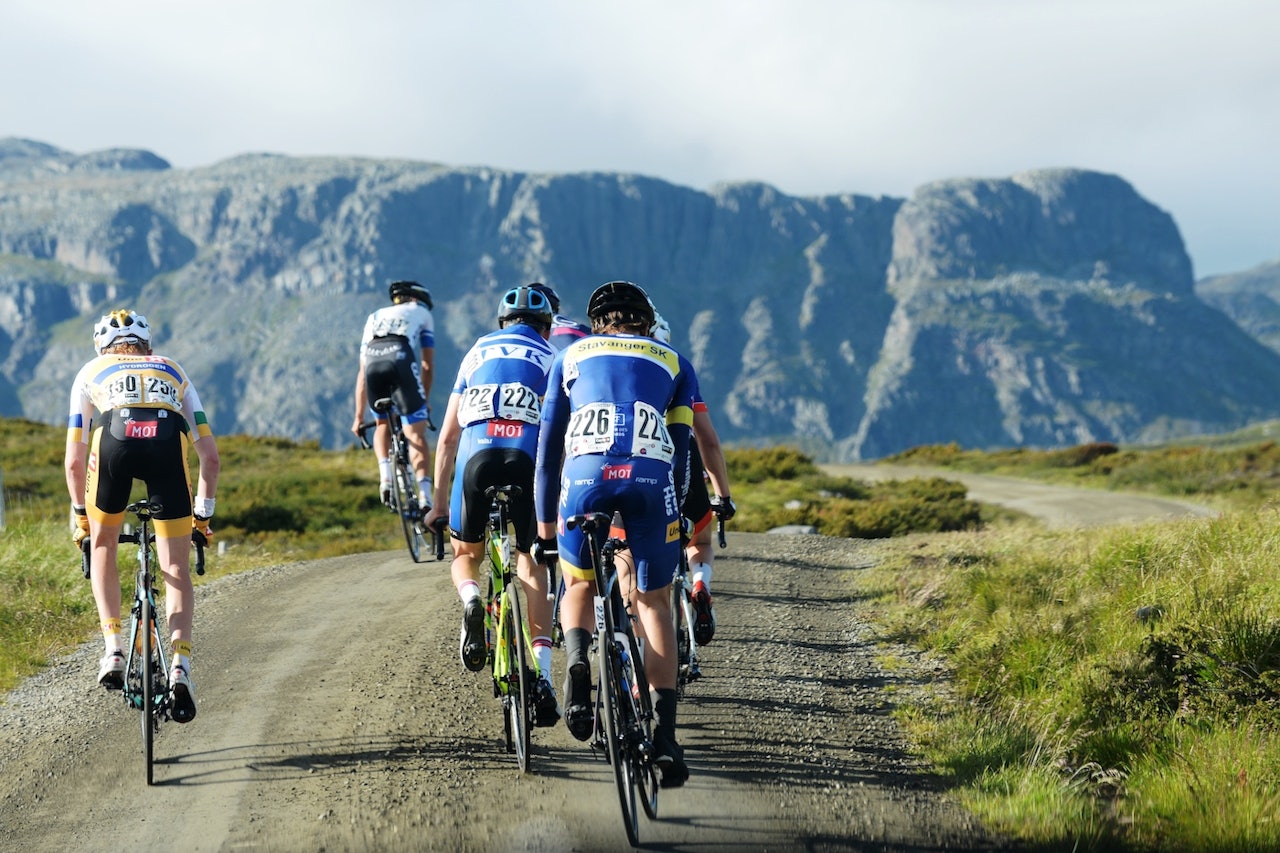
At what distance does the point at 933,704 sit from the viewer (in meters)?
8.16

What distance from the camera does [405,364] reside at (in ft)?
41.3

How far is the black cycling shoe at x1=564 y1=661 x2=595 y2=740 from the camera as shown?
5664mm

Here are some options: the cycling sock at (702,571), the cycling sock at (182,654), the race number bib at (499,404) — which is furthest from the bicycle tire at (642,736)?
the cycling sock at (182,654)

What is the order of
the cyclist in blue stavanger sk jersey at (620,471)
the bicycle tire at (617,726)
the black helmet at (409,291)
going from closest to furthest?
the bicycle tire at (617,726) → the cyclist in blue stavanger sk jersey at (620,471) → the black helmet at (409,291)

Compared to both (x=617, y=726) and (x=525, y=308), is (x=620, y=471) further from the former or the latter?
(x=525, y=308)

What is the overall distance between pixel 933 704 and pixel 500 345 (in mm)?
4062

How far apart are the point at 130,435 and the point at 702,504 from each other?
4.00 meters

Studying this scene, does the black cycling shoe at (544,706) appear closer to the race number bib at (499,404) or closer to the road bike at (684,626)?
the road bike at (684,626)

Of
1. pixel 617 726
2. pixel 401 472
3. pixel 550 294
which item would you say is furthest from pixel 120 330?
pixel 401 472

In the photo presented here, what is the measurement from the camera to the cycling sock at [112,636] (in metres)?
7.20

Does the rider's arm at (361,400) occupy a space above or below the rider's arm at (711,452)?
above

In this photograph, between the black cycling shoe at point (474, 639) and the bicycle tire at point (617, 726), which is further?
the black cycling shoe at point (474, 639)

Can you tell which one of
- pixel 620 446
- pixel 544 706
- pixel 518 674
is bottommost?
pixel 544 706

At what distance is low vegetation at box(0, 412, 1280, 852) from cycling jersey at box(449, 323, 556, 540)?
3.13 metres
